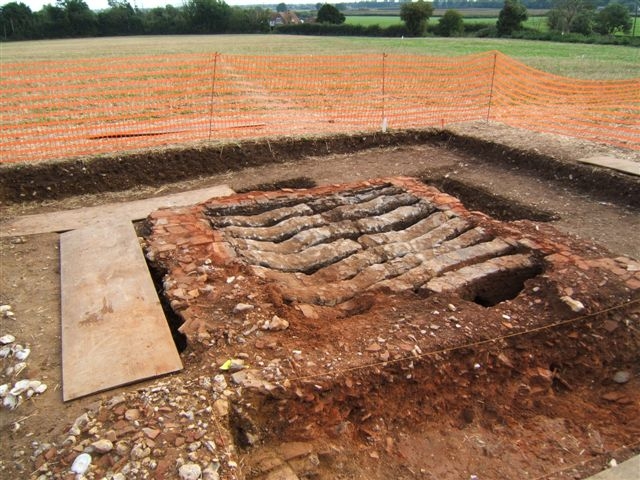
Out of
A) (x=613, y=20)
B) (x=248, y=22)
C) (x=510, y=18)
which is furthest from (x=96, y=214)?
(x=248, y=22)

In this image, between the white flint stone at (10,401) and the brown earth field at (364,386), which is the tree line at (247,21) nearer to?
the brown earth field at (364,386)

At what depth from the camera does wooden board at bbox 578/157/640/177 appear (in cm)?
646

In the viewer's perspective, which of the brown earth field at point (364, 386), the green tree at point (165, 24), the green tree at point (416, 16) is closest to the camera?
the brown earth field at point (364, 386)

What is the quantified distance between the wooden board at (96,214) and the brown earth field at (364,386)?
0.39m

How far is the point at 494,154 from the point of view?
784 cm

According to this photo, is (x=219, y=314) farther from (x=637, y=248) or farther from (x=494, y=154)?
(x=494, y=154)

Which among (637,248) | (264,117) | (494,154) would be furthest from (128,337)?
(264,117)

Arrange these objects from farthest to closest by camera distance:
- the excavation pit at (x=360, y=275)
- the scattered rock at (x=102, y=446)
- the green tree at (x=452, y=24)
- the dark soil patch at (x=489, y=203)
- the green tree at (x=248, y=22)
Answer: the green tree at (x=248, y=22) < the green tree at (x=452, y=24) < the dark soil patch at (x=489, y=203) < the excavation pit at (x=360, y=275) < the scattered rock at (x=102, y=446)

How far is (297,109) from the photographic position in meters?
12.2

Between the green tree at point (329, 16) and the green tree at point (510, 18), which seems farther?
the green tree at point (329, 16)

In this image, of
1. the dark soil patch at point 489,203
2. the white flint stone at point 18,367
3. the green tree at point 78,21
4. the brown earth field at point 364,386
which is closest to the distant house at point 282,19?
the green tree at point 78,21

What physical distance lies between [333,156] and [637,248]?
4675 mm

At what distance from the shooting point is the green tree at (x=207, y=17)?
59812 millimetres

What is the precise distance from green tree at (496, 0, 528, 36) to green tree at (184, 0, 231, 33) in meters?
34.0
